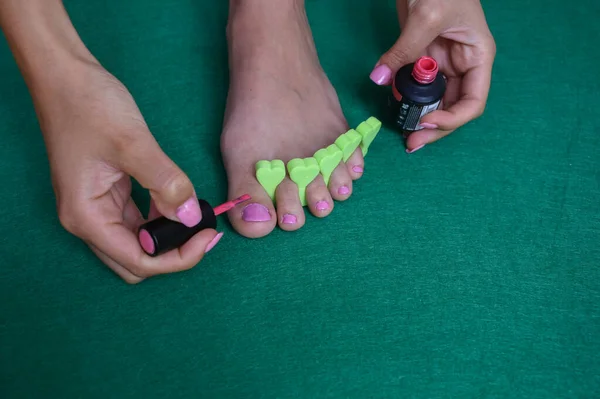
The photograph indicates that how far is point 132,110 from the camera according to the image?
844 mm

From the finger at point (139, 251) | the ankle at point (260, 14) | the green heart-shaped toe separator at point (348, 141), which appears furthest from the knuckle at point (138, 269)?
the ankle at point (260, 14)

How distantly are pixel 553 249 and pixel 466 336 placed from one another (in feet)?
0.86

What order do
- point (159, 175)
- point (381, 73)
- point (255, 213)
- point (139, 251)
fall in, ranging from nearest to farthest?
1. point (159, 175)
2. point (139, 251)
3. point (255, 213)
4. point (381, 73)

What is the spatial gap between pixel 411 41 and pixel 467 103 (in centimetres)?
17

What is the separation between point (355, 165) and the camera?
1.14m

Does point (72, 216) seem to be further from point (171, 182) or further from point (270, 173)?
point (270, 173)

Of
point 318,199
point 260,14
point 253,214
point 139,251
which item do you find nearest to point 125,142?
point 139,251

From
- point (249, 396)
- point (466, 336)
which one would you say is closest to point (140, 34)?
point (249, 396)

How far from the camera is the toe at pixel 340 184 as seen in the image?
1.11 metres

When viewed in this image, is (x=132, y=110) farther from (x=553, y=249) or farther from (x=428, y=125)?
(x=553, y=249)

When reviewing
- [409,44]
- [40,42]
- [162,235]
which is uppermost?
[40,42]

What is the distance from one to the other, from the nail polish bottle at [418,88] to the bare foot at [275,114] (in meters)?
0.14

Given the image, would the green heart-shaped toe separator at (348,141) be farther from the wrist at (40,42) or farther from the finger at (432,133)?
the wrist at (40,42)

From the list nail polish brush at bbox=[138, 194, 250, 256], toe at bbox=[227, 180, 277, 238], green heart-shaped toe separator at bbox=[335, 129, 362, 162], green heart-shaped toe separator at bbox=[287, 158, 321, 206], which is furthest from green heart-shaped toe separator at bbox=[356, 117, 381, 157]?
nail polish brush at bbox=[138, 194, 250, 256]
